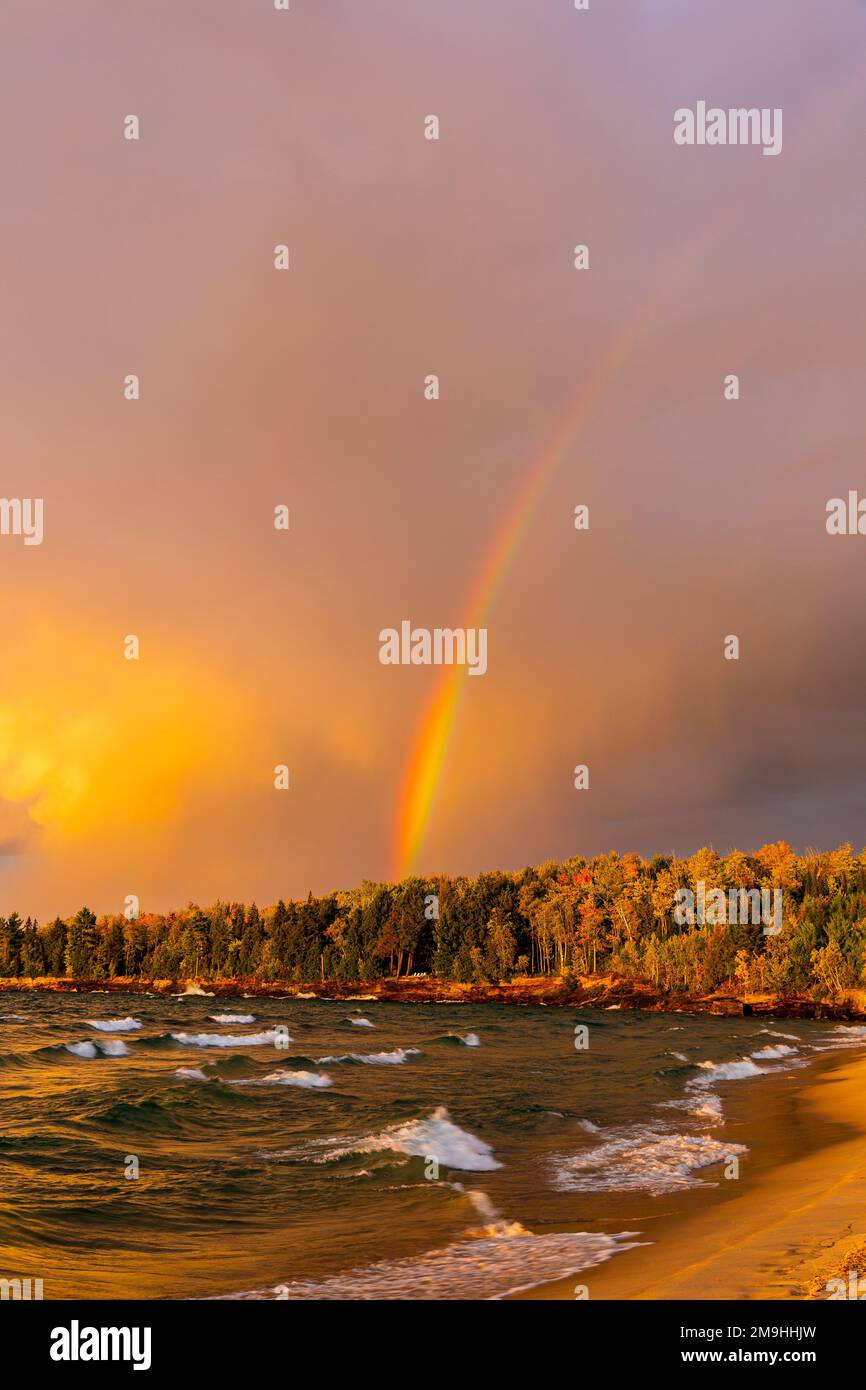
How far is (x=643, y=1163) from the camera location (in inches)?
913

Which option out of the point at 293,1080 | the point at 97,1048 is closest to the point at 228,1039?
the point at 97,1048

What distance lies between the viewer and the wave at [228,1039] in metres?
63.8

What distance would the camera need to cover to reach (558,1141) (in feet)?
87.9

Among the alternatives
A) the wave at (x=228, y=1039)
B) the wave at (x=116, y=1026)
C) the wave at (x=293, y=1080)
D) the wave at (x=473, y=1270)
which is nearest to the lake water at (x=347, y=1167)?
the wave at (x=473, y=1270)

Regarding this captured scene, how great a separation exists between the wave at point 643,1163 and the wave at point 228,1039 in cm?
4238

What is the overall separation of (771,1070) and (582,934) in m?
132

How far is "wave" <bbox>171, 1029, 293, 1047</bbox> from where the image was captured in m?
63.8

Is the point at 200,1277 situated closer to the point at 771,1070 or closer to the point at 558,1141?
the point at 558,1141

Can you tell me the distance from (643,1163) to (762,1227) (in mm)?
8474

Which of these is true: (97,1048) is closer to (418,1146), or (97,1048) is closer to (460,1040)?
(460,1040)

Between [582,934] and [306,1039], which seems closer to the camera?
[306,1039]

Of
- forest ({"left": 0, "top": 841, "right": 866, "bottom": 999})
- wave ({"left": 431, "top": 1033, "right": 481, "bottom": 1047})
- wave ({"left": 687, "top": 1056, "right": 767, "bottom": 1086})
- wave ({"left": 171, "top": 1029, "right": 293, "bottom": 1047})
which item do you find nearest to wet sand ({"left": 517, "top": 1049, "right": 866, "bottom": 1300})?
wave ({"left": 687, "top": 1056, "right": 767, "bottom": 1086})

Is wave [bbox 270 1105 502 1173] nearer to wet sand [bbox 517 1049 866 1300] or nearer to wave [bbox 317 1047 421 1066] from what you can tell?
wet sand [bbox 517 1049 866 1300]
